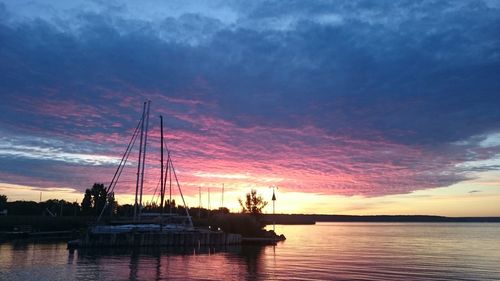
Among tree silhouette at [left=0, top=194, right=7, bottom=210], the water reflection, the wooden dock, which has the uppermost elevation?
tree silhouette at [left=0, top=194, right=7, bottom=210]

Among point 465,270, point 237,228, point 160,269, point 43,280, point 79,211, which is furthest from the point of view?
point 79,211

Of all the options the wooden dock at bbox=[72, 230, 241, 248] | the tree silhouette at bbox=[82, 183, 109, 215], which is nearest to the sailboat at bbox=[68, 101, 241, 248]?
the wooden dock at bbox=[72, 230, 241, 248]

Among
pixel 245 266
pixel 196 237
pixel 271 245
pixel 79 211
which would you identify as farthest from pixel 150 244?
pixel 79 211

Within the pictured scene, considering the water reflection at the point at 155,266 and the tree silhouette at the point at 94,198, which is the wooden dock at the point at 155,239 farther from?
the tree silhouette at the point at 94,198

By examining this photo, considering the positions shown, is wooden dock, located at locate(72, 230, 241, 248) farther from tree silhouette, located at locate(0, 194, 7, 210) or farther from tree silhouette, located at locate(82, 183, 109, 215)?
tree silhouette, located at locate(0, 194, 7, 210)

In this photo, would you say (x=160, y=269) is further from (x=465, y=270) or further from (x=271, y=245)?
(x=271, y=245)

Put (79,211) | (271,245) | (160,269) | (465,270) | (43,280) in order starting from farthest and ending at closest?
1. (79,211)
2. (271,245)
3. (465,270)
4. (160,269)
5. (43,280)

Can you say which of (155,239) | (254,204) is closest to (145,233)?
(155,239)

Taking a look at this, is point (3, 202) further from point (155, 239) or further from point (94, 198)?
point (155, 239)

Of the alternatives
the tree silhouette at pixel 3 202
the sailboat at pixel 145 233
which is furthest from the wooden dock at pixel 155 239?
the tree silhouette at pixel 3 202

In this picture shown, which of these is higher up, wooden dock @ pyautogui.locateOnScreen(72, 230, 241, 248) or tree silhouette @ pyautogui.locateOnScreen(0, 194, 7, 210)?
tree silhouette @ pyautogui.locateOnScreen(0, 194, 7, 210)

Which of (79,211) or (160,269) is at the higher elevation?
(79,211)

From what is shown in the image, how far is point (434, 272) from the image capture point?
49.2 meters

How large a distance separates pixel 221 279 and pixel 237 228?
208 feet
